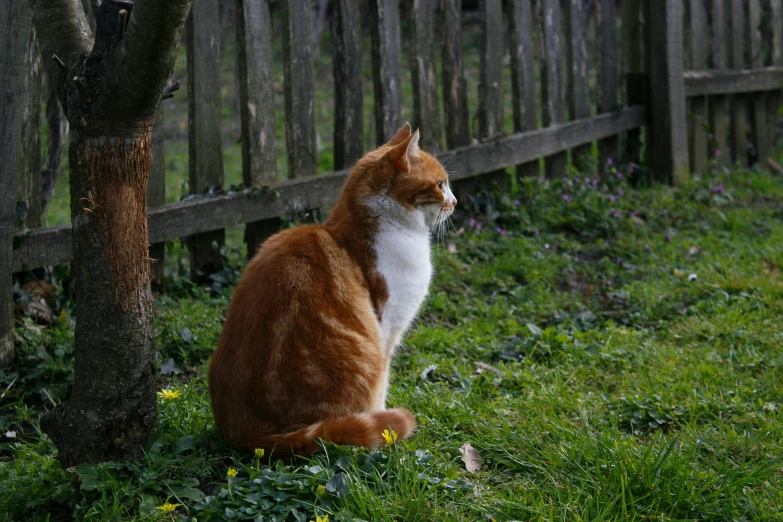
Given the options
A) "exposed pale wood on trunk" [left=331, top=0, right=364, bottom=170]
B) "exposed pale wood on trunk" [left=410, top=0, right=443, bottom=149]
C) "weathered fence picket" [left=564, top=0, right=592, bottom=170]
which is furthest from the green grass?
"weathered fence picket" [left=564, top=0, right=592, bottom=170]

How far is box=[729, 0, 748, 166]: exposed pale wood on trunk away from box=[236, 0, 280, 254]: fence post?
518cm

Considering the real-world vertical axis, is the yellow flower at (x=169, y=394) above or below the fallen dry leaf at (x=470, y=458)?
above

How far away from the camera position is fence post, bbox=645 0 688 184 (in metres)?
6.63

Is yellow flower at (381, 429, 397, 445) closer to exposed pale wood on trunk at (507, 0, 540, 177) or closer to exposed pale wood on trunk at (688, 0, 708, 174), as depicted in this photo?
exposed pale wood on trunk at (507, 0, 540, 177)

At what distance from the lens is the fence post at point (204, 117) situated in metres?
4.16

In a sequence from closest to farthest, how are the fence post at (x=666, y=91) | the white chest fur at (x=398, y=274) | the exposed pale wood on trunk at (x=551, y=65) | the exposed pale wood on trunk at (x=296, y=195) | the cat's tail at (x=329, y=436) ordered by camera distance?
1. the cat's tail at (x=329, y=436)
2. the white chest fur at (x=398, y=274)
3. the exposed pale wood on trunk at (x=296, y=195)
4. the exposed pale wood on trunk at (x=551, y=65)
5. the fence post at (x=666, y=91)

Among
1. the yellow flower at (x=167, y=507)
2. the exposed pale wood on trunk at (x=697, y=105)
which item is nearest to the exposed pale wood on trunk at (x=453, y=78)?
the exposed pale wood on trunk at (x=697, y=105)

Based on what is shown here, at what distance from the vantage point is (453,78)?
5539 mm

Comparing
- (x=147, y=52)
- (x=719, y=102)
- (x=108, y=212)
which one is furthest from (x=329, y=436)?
(x=719, y=102)

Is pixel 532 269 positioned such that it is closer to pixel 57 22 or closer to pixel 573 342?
pixel 573 342

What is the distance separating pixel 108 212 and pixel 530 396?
70.5 inches

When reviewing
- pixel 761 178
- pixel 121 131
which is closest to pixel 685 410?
pixel 121 131

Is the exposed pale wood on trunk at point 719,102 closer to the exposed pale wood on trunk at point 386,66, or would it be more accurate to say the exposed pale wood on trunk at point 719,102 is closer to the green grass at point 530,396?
the green grass at point 530,396

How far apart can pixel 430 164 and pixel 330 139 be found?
17.4 feet
